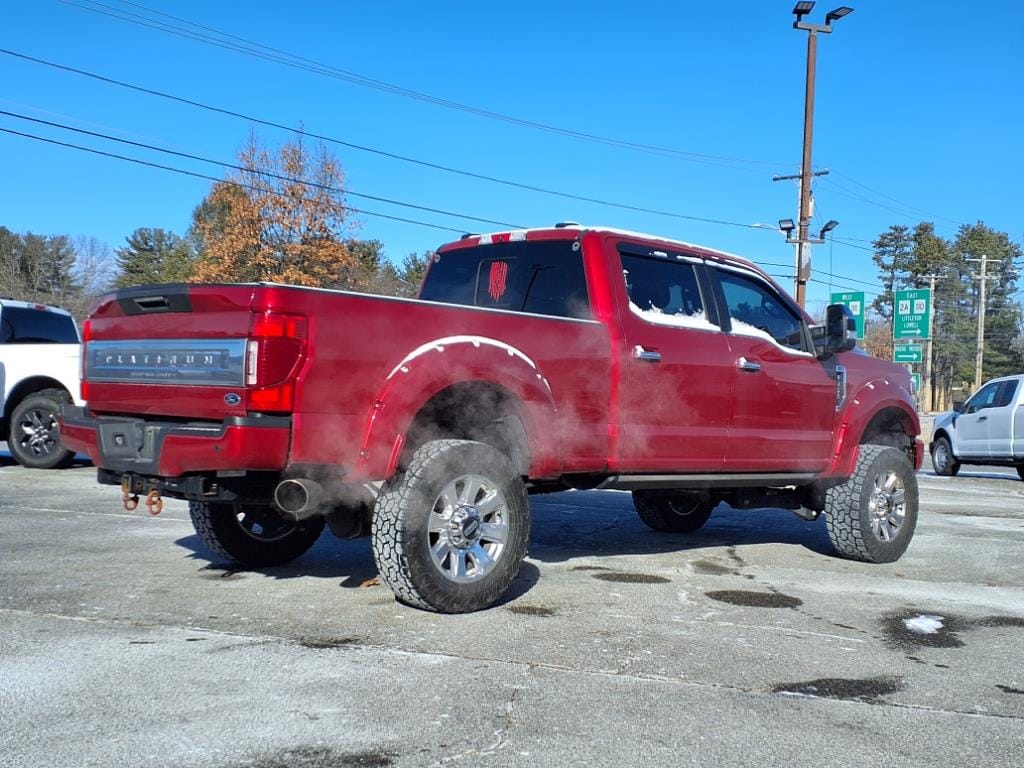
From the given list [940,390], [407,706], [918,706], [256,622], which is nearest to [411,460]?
[256,622]

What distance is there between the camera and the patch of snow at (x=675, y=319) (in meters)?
5.73

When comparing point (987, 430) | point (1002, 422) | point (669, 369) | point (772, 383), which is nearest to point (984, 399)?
point (987, 430)

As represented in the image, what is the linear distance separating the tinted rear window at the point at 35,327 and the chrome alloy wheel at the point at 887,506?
9.76 meters

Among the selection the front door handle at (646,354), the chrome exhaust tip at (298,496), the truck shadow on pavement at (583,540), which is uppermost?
the front door handle at (646,354)

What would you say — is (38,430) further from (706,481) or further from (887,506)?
(887,506)

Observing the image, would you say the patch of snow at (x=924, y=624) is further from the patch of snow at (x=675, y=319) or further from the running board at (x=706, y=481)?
the patch of snow at (x=675, y=319)

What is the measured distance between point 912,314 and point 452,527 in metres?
36.7

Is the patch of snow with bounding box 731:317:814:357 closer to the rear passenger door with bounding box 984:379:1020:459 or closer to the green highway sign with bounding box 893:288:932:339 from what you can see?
the rear passenger door with bounding box 984:379:1020:459

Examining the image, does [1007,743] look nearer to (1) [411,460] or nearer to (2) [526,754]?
(2) [526,754]

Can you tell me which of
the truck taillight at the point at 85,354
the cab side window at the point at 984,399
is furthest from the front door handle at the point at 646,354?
the cab side window at the point at 984,399

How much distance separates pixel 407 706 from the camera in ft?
11.1

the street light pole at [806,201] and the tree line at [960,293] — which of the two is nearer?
the street light pole at [806,201]

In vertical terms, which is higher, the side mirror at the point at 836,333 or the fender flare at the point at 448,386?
the side mirror at the point at 836,333

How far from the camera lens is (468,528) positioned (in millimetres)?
4727
